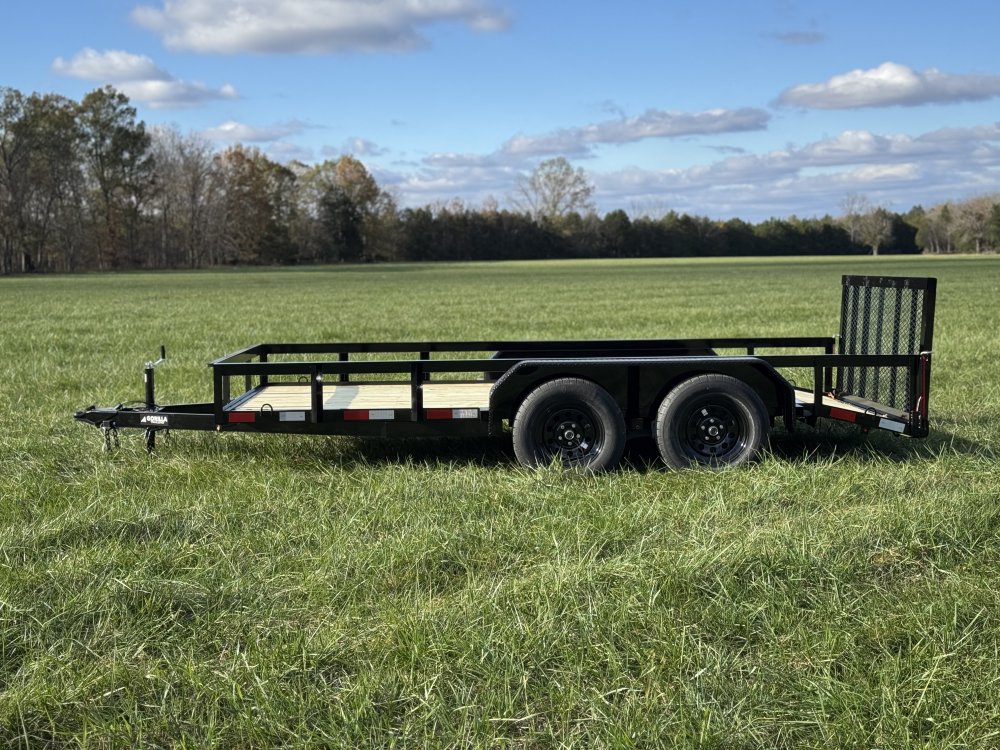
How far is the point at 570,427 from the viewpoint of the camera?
6453mm

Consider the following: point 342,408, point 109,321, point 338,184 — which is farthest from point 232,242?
point 342,408

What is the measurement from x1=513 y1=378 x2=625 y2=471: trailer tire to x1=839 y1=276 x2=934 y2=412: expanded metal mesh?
215 cm

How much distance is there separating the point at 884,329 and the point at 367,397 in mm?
3939

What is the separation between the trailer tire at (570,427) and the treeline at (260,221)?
273 ft

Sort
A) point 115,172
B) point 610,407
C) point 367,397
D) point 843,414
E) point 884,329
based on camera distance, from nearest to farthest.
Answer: point 610,407 → point 843,414 → point 884,329 → point 367,397 → point 115,172

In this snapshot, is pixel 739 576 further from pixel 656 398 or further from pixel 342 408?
pixel 342 408

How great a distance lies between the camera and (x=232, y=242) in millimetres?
99500

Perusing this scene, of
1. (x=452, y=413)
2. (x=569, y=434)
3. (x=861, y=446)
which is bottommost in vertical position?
(x=861, y=446)

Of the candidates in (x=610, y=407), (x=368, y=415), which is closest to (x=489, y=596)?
(x=610, y=407)

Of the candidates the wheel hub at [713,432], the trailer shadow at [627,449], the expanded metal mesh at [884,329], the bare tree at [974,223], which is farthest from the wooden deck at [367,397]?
the bare tree at [974,223]

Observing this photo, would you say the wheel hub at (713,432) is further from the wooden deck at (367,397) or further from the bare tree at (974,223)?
the bare tree at (974,223)

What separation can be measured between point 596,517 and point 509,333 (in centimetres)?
1335

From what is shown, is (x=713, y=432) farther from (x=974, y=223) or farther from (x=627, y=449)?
(x=974, y=223)

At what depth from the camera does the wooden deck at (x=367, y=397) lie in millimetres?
6965
